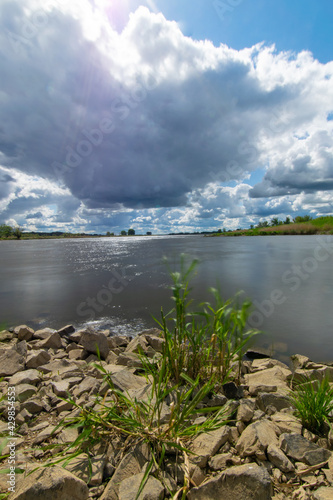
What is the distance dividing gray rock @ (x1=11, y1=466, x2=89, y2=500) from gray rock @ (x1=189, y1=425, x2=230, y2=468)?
32.9 inches

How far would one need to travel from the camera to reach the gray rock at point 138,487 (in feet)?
5.49

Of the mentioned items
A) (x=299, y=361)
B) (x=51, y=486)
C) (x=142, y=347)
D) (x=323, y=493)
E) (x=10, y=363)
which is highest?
(x=51, y=486)

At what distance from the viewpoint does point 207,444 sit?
203cm

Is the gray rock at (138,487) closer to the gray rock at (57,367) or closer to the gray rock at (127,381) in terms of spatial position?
the gray rock at (127,381)

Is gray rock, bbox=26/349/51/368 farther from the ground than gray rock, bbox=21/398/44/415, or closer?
closer

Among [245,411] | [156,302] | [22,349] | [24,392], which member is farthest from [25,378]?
[156,302]

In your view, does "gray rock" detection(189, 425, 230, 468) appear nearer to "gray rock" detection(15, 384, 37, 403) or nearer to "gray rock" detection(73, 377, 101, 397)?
"gray rock" detection(73, 377, 101, 397)

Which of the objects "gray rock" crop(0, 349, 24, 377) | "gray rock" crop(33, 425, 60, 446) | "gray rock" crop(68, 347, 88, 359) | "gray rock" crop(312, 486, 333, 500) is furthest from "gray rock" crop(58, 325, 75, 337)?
"gray rock" crop(312, 486, 333, 500)

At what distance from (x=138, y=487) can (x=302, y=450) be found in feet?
4.32

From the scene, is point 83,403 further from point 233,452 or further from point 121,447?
point 233,452

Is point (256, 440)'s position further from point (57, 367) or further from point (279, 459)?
point (57, 367)

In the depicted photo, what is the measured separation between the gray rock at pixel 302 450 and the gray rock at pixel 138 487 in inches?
41.8

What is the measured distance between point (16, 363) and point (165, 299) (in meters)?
5.71

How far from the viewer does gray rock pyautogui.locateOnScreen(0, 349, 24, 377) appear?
3809mm
